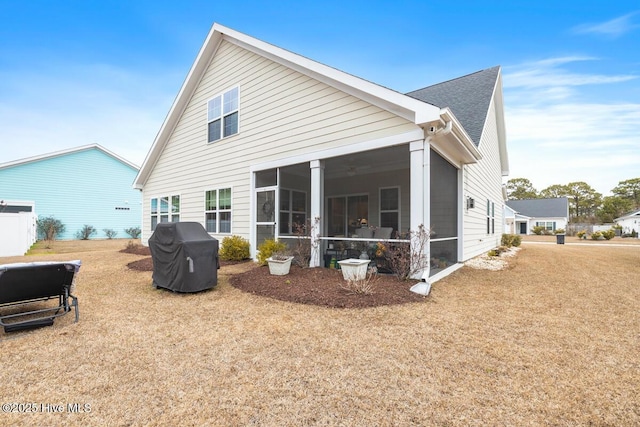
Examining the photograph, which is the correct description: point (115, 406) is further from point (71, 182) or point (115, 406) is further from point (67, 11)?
point (71, 182)

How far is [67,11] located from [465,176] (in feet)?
46.7

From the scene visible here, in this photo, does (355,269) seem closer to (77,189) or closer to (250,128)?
(250,128)

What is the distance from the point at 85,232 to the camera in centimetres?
1991

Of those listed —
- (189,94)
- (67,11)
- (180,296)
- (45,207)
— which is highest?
(67,11)

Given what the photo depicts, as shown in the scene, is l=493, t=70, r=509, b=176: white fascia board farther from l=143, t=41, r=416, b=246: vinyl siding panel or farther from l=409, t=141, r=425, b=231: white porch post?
l=409, t=141, r=425, b=231: white porch post

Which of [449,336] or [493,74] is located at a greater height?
[493,74]

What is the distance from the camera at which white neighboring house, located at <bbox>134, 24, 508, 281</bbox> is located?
19.9 feet

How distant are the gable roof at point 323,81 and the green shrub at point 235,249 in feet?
16.8

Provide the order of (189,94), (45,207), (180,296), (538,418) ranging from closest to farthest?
(538,418) < (180,296) < (189,94) < (45,207)

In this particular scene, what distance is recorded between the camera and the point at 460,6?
32.6 feet

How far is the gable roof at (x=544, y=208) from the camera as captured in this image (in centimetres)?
3566

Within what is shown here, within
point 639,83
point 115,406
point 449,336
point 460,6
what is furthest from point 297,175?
point 639,83

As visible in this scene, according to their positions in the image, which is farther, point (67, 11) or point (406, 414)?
point (67, 11)

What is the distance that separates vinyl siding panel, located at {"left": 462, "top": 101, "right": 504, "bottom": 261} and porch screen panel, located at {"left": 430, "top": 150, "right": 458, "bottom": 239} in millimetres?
725
